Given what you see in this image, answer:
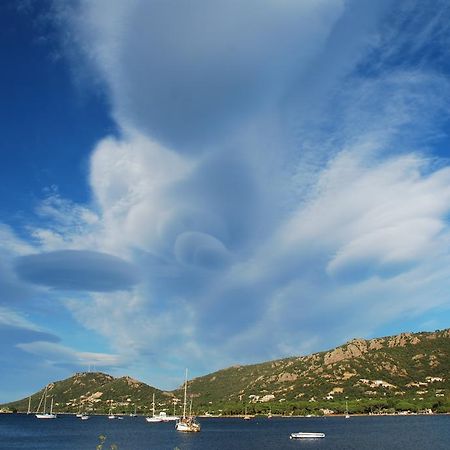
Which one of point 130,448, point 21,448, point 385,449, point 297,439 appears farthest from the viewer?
point 297,439

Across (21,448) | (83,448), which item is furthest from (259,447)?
(21,448)

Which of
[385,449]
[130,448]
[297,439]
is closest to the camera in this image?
[385,449]

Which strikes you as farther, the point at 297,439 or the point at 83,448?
the point at 297,439

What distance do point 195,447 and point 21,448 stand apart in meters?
50.9

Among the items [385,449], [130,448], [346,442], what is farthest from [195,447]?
[385,449]

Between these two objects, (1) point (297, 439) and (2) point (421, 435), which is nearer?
(2) point (421, 435)

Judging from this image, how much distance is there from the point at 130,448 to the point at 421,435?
277ft

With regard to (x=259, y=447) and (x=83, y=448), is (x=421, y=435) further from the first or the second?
(x=83, y=448)

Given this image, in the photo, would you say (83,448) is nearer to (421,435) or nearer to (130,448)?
(130,448)

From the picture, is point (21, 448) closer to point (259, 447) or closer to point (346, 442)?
point (259, 447)

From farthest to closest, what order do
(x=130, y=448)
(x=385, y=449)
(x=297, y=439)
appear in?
(x=297, y=439)
(x=130, y=448)
(x=385, y=449)

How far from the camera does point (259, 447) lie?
13088cm

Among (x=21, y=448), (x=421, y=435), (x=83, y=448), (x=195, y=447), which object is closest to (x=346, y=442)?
(x=421, y=435)

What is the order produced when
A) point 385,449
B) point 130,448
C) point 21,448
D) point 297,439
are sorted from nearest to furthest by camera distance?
point 385,449 → point 130,448 → point 21,448 → point 297,439
